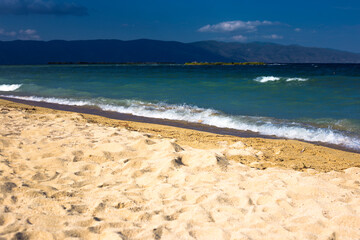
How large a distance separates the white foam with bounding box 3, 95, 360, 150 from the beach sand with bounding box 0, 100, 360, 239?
4.99 ft

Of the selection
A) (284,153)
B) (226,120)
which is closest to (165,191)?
(284,153)

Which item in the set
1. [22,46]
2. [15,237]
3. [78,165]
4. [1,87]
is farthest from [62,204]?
[22,46]

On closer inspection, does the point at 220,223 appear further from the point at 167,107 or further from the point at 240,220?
the point at 167,107

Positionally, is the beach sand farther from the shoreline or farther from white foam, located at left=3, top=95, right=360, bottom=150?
white foam, located at left=3, top=95, right=360, bottom=150

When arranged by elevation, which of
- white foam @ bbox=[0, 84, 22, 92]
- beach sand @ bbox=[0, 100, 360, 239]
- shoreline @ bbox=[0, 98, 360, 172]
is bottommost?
shoreline @ bbox=[0, 98, 360, 172]

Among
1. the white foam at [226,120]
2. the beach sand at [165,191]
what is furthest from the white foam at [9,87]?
the beach sand at [165,191]

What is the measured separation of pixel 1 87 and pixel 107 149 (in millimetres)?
19365

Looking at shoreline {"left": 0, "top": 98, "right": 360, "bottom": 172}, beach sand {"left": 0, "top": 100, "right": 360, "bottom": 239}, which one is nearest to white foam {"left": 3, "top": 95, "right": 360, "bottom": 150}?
shoreline {"left": 0, "top": 98, "right": 360, "bottom": 172}

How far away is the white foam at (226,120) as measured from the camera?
24.2 ft

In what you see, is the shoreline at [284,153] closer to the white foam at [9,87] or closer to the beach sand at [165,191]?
the beach sand at [165,191]

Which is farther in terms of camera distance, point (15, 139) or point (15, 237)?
point (15, 139)

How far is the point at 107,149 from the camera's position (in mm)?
5055

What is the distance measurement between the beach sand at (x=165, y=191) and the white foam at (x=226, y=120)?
152cm

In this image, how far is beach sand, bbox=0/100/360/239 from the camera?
290cm
